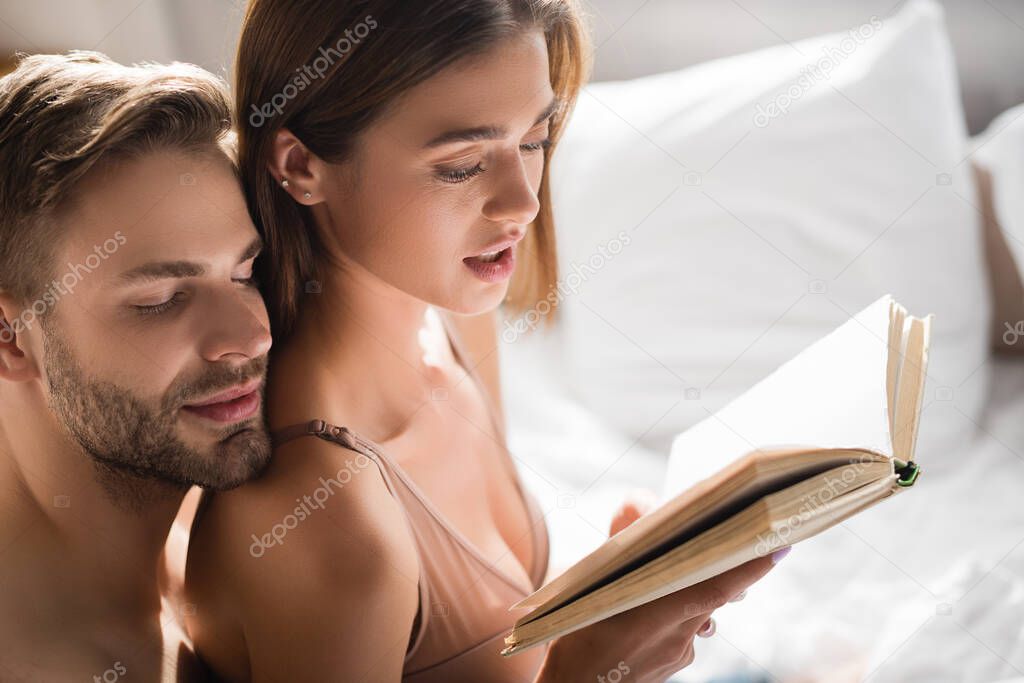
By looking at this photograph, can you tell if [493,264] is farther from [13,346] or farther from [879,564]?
[879,564]

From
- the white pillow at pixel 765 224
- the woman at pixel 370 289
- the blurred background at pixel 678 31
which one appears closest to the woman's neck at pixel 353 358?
the woman at pixel 370 289

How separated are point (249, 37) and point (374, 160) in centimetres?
13

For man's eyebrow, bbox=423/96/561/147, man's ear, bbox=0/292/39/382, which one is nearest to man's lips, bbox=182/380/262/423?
man's ear, bbox=0/292/39/382

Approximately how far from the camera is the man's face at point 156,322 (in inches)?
23.0

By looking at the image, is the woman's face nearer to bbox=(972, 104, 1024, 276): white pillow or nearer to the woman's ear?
the woman's ear

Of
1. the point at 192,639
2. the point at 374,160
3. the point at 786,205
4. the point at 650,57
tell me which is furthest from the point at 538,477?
the point at 650,57

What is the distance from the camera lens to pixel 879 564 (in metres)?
1.14

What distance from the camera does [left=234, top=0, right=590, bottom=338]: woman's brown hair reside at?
2.06ft

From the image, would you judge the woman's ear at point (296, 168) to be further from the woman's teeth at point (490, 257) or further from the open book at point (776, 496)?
the open book at point (776, 496)

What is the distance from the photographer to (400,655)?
69cm

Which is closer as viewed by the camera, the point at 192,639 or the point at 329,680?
the point at 329,680

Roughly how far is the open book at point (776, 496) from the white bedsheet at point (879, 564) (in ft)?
1.44

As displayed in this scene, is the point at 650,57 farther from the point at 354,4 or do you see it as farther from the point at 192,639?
the point at 192,639

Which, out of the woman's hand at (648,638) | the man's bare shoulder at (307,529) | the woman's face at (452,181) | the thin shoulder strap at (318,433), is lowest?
the woman's hand at (648,638)
